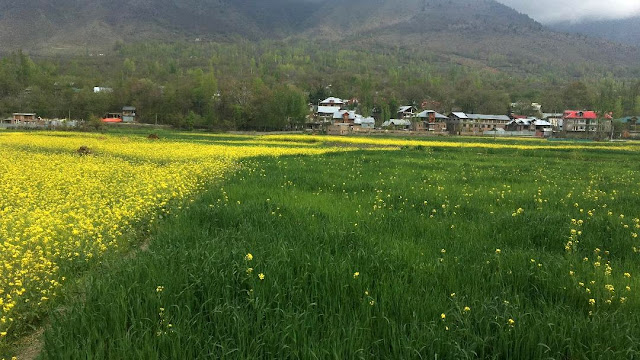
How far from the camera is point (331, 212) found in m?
7.86

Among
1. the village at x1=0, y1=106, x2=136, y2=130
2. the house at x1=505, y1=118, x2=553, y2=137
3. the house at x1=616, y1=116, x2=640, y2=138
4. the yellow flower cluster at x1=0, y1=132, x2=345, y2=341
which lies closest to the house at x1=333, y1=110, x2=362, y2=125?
the house at x1=505, y1=118, x2=553, y2=137

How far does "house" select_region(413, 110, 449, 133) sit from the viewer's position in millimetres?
97250

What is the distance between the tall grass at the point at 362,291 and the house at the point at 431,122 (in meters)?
93.4

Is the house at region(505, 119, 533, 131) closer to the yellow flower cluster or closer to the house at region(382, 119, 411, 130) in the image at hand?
the house at region(382, 119, 411, 130)

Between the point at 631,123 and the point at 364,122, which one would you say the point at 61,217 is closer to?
the point at 364,122

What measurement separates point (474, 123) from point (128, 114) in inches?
3211

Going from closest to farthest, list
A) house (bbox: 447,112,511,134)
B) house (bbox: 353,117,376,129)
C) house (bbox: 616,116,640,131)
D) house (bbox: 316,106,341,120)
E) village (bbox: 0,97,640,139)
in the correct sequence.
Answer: village (bbox: 0,97,640,139), house (bbox: 616,116,640,131), house (bbox: 447,112,511,134), house (bbox: 353,117,376,129), house (bbox: 316,106,341,120)

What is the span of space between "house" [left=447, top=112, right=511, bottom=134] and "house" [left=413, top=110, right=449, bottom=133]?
1.85 meters

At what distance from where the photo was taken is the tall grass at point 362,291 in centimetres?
320

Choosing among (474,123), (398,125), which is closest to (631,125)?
(474,123)

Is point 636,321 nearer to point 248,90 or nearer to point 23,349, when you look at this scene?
point 23,349

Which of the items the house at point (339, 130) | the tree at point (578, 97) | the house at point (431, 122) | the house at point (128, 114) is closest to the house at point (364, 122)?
the house at point (431, 122)

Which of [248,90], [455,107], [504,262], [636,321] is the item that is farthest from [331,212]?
[455,107]

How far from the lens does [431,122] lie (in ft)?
324
